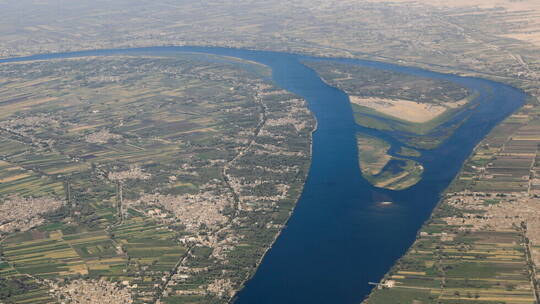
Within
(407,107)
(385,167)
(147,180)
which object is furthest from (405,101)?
(147,180)

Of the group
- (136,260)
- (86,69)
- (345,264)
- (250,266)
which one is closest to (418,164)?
(345,264)

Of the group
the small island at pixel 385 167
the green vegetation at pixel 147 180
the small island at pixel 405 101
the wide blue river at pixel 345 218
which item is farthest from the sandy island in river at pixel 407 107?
the small island at pixel 385 167

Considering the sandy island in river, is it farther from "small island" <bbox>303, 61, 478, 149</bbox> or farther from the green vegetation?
the green vegetation

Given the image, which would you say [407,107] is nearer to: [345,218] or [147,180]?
[345,218]

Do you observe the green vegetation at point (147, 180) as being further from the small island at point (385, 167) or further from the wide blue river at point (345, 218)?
the small island at point (385, 167)

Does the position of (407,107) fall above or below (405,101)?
below

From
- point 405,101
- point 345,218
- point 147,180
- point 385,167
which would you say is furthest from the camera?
point 405,101

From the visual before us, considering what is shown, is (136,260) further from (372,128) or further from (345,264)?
(372,128)
